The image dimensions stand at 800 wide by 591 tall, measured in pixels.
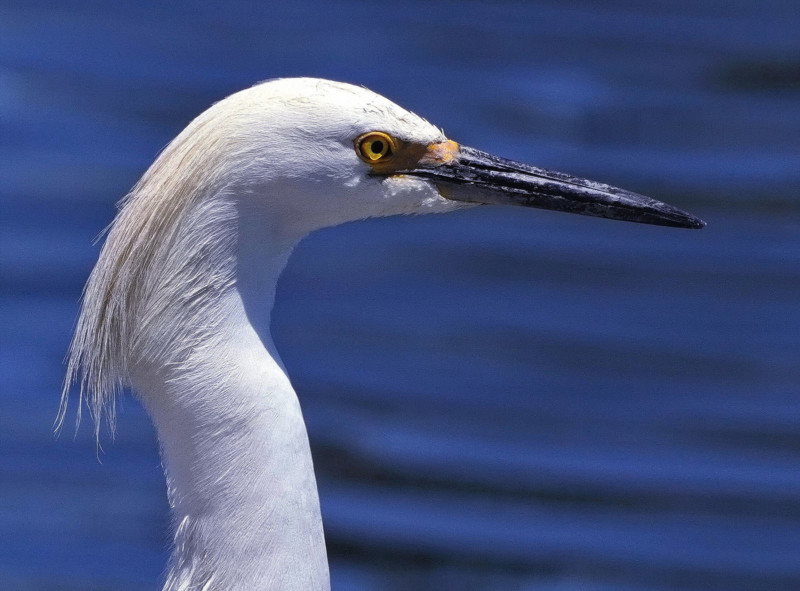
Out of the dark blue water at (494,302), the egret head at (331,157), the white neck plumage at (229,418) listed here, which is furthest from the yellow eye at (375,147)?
the dark blue water at (494,302)

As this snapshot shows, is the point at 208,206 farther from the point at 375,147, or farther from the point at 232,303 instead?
the point at 375,147

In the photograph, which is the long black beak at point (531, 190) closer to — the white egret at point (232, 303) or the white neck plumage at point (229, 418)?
the white egret at point (232, 303)

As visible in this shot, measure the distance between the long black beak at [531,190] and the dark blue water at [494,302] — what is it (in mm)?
2388

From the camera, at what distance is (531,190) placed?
10.3ft

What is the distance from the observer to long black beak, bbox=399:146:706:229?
3041 mm

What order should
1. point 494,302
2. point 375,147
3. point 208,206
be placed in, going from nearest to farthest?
point 208,206, point 375,147, point 494,302

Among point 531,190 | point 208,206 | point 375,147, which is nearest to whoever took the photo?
point 208,206

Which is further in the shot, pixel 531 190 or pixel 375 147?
pixel 531 190

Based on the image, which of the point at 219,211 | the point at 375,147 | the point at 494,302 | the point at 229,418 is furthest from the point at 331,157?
the point at 494,302

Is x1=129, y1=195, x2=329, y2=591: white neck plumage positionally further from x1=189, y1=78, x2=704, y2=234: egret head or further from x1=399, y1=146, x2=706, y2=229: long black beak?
x1=399, y1=146, x2=706, y2=229: long black beak

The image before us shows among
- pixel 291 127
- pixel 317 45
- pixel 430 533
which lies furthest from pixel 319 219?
pixel 317 45

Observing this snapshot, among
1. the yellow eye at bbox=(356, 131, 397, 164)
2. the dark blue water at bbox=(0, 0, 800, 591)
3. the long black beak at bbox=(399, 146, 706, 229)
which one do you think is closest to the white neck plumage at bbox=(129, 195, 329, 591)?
the yellow eye at bbox=(356, 131, 397, 164)

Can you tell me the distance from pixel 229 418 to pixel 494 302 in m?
3.65

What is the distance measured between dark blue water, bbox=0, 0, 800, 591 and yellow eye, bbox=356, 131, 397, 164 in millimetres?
2707
